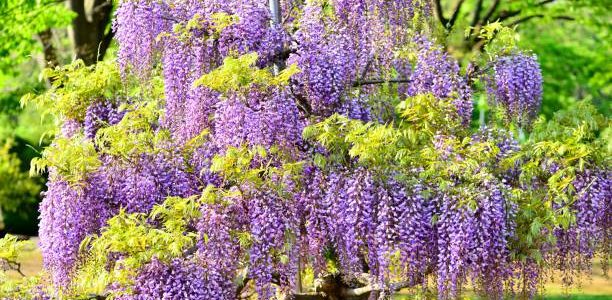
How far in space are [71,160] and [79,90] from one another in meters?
0.62

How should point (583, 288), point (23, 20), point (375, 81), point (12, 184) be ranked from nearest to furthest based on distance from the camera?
1. point (375, 81)
2. point (583, 288)
3. point (23, 20)
4. point (12, 184)

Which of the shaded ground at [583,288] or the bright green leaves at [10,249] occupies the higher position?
the bright green leaves at [10,249]

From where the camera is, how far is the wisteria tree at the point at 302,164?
5.86 meters

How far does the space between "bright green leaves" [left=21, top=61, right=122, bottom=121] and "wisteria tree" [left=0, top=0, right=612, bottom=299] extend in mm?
16

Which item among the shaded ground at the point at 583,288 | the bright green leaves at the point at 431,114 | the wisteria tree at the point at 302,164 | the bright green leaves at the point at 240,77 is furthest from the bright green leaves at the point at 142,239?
the shaded ground at the point at 583,288

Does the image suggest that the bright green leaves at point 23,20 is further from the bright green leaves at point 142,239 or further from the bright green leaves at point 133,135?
the bright green leaves at point 142,239

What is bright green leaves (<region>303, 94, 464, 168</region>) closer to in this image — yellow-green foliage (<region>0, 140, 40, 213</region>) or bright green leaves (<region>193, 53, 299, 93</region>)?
bright green leaves (<region>193, 53, 299, 93</region>)

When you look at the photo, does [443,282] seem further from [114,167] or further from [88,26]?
[88,26]

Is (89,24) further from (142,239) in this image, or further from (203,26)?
(142,239)

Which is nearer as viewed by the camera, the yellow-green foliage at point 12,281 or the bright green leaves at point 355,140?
the bright green leaves at point 355,140

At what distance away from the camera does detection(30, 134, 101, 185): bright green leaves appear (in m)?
6.11

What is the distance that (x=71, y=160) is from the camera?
615cm

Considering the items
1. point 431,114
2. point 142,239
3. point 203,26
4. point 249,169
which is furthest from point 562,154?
point 142,239

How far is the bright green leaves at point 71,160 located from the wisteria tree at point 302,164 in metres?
0.01
